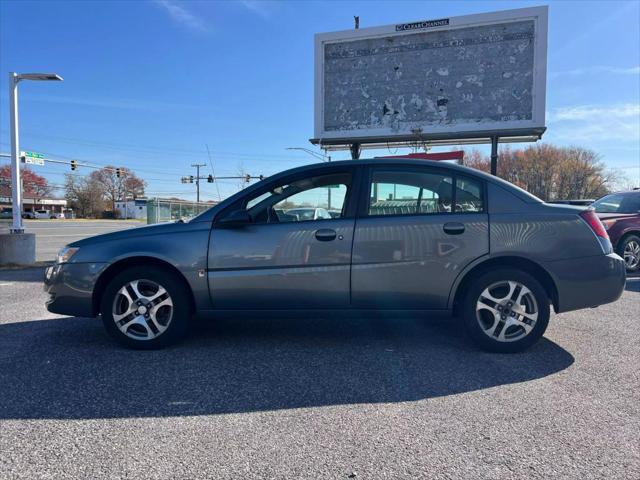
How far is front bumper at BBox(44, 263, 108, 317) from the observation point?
386 cm

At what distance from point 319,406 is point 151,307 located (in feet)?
6.18


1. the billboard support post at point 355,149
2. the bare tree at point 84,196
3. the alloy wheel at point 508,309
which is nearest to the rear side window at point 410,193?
the alloy wheel at point 508,309

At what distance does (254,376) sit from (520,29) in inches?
498

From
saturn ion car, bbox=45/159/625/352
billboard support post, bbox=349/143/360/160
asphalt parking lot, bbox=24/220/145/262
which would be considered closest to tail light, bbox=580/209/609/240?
saturn ion car, bbox=45/159/625/352

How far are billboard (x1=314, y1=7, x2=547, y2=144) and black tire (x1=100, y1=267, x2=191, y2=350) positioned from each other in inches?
420

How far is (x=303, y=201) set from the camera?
4.03 meters

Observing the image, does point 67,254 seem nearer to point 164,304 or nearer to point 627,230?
point 164,304

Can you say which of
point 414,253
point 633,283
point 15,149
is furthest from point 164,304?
point 15,149

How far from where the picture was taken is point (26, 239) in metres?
9.86

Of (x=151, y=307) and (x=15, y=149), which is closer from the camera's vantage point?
(x=151, y=307)

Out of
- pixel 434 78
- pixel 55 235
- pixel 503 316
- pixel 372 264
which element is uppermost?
pixel 434 78

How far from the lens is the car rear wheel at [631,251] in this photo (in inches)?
345

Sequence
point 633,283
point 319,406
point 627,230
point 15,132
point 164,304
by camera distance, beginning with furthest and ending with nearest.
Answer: point 15,132, point 627,230, point 633,283, point 164,304, point 319,406

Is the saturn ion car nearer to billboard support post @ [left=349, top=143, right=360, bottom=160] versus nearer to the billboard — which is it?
the billboard
